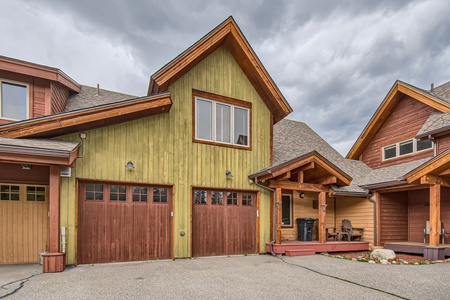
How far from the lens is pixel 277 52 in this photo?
61.9 ft

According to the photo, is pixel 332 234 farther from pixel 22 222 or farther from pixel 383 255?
pixel 22 222

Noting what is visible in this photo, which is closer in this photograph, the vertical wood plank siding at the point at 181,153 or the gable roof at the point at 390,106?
the vertical wood plank siding at the point at 181,153

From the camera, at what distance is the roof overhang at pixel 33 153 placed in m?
5.55

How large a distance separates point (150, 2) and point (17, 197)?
31.6ft

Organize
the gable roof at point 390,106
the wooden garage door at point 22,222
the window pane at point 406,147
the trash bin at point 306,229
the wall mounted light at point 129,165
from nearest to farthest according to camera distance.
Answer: the wooden garage door at point 22,222, the wall mounted light at point 129,165, the trash bin at point 306,229, the gable roof at point 390,106, the window pane at point 406,147

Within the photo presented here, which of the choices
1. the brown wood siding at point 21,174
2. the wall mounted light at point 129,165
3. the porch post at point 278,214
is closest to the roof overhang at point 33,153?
the brown wood siding at point 21,174

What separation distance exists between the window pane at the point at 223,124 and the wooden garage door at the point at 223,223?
1828mm

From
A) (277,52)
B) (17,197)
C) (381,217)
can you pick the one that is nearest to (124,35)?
(277,52)

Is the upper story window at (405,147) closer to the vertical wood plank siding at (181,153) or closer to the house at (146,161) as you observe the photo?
the house at (146,161)

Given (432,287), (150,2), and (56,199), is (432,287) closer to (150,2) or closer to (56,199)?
(56,199)

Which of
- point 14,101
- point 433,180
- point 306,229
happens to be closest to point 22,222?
point 14,101

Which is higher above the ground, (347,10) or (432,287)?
(347,10)

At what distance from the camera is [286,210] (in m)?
10.9

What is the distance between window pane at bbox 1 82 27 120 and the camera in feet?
24.3
